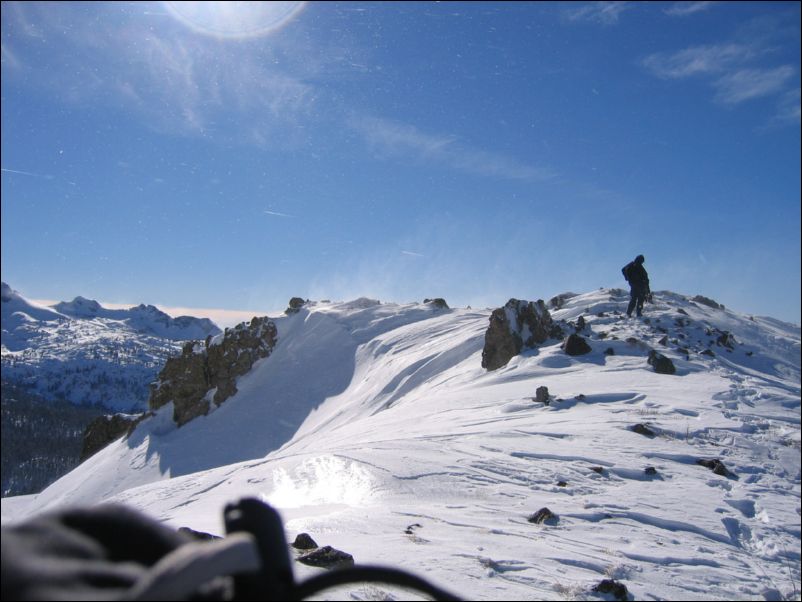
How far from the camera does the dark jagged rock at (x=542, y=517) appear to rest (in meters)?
5.54

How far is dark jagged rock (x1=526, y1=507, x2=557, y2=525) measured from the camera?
554 cm

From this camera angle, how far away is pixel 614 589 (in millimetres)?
3846

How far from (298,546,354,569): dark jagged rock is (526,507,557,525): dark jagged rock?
2.48m

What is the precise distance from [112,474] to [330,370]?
509 inches

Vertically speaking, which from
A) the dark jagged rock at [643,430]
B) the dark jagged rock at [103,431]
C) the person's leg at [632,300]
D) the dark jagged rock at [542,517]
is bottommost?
the dark jagged rock at [103,431]

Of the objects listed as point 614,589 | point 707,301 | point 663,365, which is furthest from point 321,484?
point 707,301

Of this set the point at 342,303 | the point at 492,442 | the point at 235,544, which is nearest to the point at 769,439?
the point at 492,442

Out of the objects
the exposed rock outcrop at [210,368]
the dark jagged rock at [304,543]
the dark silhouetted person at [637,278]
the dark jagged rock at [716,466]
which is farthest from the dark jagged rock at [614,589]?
the exposed rock outcrop at [210,368]

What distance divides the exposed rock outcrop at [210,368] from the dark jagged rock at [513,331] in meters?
19.6

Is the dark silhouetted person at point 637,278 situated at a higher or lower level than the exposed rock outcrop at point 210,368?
higher

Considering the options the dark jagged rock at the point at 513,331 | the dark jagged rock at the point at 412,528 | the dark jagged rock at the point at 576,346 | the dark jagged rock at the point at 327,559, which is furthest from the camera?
the dark jagged rock at the point at 513,331

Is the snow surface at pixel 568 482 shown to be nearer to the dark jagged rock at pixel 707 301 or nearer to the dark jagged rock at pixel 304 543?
the dark jagged rock at pixel 304 543

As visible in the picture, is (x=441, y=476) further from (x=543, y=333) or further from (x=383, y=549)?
(x=543, y=333)

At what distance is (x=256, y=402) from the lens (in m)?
31.3
